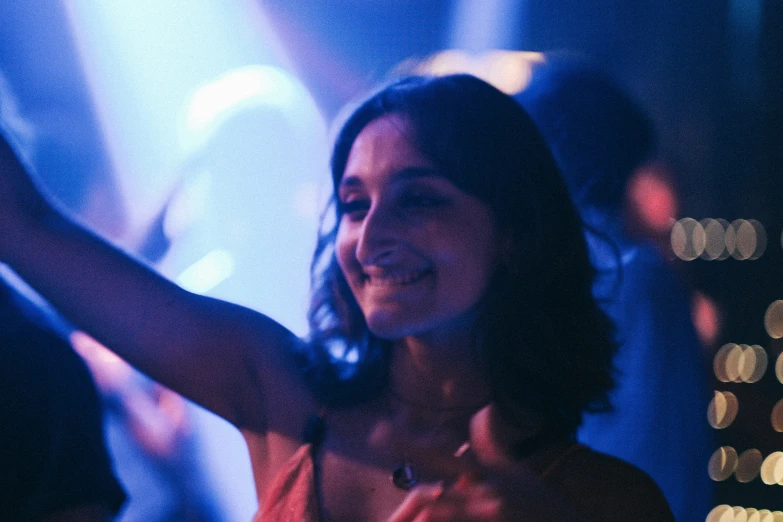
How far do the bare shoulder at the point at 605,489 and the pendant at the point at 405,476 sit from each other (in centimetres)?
18

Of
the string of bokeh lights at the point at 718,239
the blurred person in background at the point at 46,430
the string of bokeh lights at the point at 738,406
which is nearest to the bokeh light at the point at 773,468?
the string of bokeh lights at the point at 738,406

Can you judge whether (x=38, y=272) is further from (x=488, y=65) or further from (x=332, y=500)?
(x=488, y=65)

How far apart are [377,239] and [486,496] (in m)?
0.40

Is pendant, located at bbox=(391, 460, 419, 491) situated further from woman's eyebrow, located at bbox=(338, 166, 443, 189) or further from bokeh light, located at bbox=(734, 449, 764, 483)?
bokeh light, located at bbox=(734, 449, 764, 483)

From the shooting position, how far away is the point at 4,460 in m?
1.12

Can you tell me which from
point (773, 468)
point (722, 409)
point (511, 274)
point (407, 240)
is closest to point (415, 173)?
point (407, 240)

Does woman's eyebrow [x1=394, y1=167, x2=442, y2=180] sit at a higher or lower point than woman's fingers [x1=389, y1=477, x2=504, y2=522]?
higher

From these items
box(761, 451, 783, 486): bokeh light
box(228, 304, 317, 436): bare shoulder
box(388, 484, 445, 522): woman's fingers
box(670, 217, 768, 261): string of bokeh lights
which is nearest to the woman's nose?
box(228, 304, 317, 436): bare shoulder

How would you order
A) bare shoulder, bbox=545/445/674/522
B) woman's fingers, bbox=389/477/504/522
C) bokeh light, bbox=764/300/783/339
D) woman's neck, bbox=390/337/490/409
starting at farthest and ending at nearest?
bokeh light, bbox=764/300/783/339 < woman's neck, bbox=390/337/490/409 < bare shoulder, bbox=545/445/674/522 < woman's fingers, bbox=389/477/504/522

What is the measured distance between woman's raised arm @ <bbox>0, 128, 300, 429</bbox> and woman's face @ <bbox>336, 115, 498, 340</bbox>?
0.21 metres

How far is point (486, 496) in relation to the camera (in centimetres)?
70

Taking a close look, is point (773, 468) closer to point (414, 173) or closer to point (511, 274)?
point (511, 274)

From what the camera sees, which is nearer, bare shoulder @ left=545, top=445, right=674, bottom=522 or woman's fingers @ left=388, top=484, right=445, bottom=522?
woman's fingers @ left=388, top=484, right=445, bottom=522

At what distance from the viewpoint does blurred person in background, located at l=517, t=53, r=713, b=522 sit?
46.5 inches
